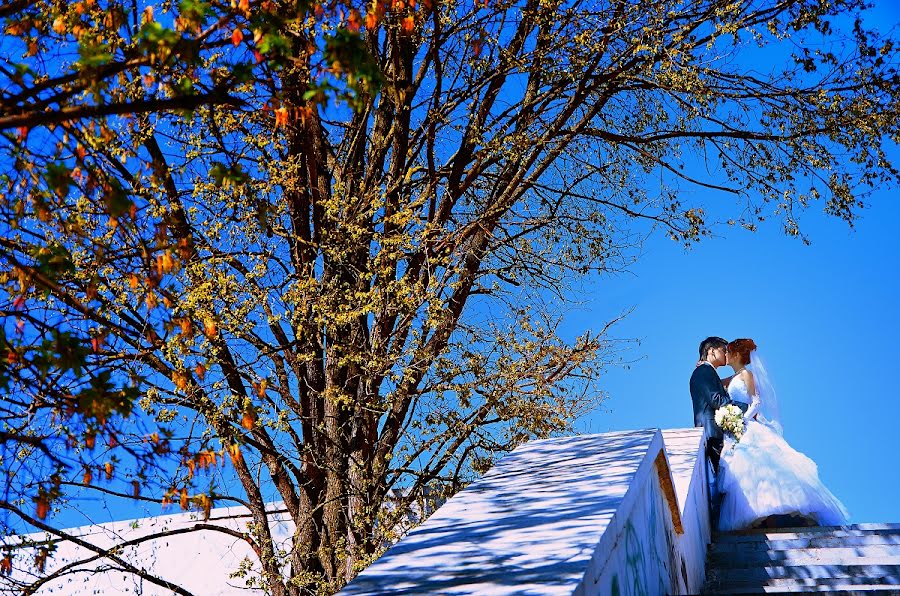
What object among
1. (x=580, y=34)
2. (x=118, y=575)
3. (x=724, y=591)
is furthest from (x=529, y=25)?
(x=118, y=575)

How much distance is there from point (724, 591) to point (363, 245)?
4552 mm

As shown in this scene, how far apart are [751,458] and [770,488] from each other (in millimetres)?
449

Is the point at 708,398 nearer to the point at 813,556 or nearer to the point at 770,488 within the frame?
the point at 770,488

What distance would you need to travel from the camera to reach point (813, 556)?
24.8 ft

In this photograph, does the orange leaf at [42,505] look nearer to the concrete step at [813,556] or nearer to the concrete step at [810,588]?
the concrete step at [810,588]

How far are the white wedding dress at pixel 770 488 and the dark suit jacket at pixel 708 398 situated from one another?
37 cm

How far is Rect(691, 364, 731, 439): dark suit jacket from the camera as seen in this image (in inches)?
405

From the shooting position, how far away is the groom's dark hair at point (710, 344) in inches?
423

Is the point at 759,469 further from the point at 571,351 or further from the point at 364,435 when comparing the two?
the point at 364,435

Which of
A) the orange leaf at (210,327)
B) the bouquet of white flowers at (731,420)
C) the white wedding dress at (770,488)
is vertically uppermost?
the orange leaf at (210,327)

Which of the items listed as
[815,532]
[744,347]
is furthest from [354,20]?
[744,347]

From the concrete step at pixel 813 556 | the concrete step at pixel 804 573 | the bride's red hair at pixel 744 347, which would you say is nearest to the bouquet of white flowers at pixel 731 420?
the bride's red hair at pixel 744 347

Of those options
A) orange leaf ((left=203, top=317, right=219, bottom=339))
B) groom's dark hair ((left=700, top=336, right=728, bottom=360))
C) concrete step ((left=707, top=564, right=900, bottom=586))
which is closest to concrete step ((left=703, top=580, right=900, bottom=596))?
concrete step ((left=707, top=564, right=900, bottom=586))

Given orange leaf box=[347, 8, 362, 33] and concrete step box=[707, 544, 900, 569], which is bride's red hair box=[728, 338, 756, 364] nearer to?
concrete step box=[707, 544, 900, 569]
